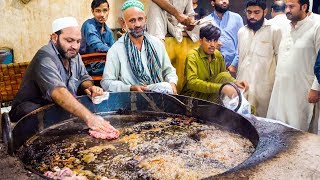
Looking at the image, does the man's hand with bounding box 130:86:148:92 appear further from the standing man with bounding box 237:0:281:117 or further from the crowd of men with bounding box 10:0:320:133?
the standing man with bounding box 237:0:281:117

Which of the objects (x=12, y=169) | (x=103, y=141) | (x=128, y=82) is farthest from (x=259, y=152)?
(x=128, y=82)

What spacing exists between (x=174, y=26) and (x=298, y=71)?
7.28 feet

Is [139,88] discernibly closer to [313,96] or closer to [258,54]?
[258,54]

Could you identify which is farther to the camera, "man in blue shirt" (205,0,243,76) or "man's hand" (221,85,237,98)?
"man in blue shirt" (205,0,243,76)

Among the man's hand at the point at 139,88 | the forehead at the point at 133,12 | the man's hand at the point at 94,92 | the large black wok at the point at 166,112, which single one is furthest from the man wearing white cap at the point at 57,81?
the forehead at the point at 133,12

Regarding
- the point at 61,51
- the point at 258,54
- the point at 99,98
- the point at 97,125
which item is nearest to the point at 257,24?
the point at 258,54

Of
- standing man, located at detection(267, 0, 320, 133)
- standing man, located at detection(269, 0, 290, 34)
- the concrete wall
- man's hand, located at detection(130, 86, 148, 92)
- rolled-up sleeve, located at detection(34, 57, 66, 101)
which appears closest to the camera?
rolled-up sleeve, located at detection(34, 57, 66, 101)

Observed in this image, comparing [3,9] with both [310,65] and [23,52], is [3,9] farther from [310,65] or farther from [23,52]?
[310,65]

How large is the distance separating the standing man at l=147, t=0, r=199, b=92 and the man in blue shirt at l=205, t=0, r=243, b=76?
525 millimetres

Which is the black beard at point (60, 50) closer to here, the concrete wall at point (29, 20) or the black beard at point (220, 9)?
the black beard at point (220, 9)

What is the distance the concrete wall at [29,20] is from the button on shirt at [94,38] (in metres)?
2.08

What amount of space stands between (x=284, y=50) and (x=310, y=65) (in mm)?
433

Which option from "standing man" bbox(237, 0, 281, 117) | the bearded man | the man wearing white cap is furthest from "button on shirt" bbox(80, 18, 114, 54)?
"standing man" bbox(237, 0, 281, 117)

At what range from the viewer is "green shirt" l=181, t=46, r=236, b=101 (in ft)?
17.1
